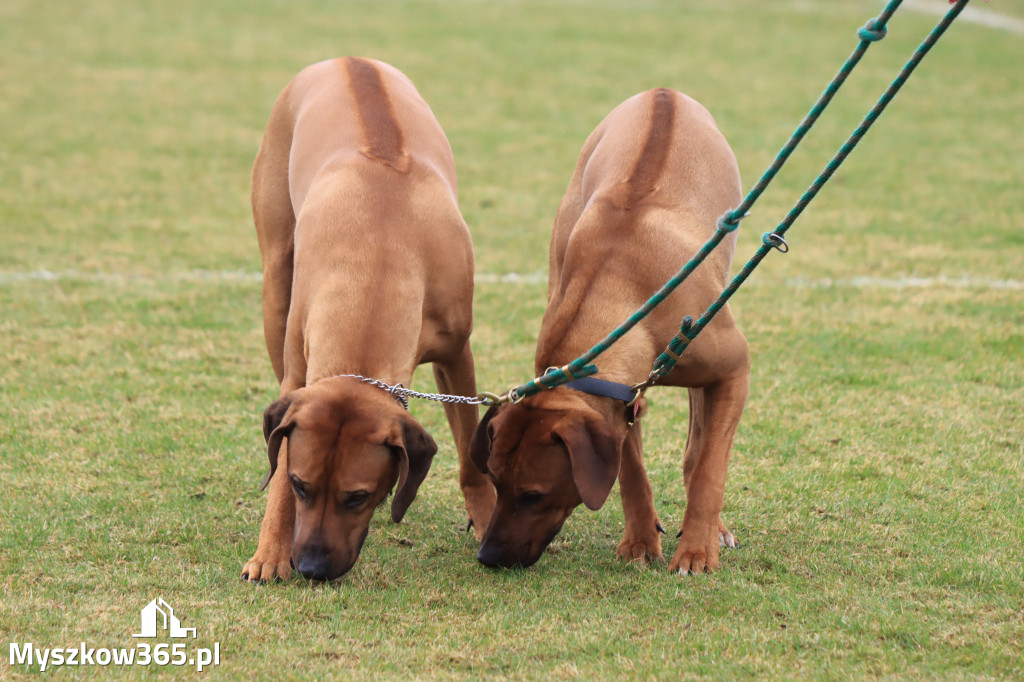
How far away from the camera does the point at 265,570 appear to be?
199 inches

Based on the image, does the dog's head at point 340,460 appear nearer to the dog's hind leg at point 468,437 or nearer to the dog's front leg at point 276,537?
the dog's front leg at point 276,537

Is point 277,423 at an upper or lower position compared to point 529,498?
upper

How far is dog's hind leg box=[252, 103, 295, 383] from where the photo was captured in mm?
6379

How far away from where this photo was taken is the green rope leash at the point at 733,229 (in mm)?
4324

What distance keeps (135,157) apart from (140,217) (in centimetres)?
248

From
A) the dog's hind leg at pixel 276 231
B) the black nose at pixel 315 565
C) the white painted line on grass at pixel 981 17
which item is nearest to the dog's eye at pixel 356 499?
the black nose at pixel 315 565

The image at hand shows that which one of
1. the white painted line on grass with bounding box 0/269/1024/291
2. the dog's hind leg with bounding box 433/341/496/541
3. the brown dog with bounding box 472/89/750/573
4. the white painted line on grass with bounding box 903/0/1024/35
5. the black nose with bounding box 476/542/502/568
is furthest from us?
the white painted line on grass with bounding box 903/0/1024/35

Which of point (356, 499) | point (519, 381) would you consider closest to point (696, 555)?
point (356, 499)

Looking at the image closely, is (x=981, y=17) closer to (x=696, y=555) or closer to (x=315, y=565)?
(x=696, y=555)

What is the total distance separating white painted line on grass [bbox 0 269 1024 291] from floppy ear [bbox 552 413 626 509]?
503 cm

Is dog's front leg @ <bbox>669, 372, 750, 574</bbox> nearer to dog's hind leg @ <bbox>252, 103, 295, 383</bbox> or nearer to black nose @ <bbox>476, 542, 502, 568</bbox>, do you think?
black nose @ <bbox>476, 542, 502, 568</bbox>

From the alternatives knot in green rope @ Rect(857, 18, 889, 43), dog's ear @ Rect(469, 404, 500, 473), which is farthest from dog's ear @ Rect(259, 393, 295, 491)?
knot in green rope @ Rect(857, 18, 889, 43)

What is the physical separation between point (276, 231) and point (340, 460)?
87.6 inches

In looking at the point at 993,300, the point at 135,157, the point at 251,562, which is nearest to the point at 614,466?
the point at 251,562
